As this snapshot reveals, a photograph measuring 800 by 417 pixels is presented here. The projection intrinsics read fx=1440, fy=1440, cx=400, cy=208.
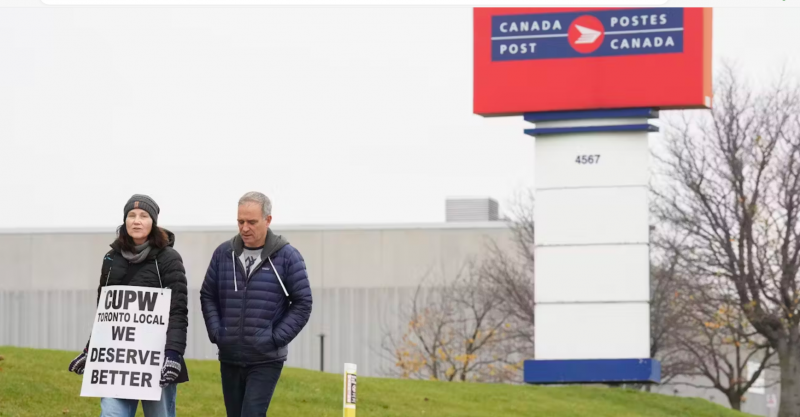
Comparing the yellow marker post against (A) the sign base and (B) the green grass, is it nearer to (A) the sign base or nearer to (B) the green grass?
(B) the green grass

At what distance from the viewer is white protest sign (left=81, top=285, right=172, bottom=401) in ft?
30.4

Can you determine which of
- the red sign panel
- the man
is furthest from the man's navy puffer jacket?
the red sign panel

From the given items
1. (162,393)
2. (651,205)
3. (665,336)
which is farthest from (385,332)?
(162,393)

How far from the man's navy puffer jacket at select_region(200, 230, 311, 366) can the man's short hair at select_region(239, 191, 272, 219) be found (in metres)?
0.16

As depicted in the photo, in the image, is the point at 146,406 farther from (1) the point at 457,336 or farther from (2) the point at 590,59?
(1) the point at 457,336

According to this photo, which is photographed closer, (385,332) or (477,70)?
(477,70)

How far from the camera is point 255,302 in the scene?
31.2 ft

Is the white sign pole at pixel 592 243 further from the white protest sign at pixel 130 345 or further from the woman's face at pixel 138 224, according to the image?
the woman's face at pixel 138 224

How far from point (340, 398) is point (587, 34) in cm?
730

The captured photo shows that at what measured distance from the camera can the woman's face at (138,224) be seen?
917 centimetres

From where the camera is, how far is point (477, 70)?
79.7 feet

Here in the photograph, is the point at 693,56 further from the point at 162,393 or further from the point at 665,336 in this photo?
the point at 665,336

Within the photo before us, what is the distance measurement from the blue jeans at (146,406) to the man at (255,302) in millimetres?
368

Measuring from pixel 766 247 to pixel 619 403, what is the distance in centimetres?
1167
